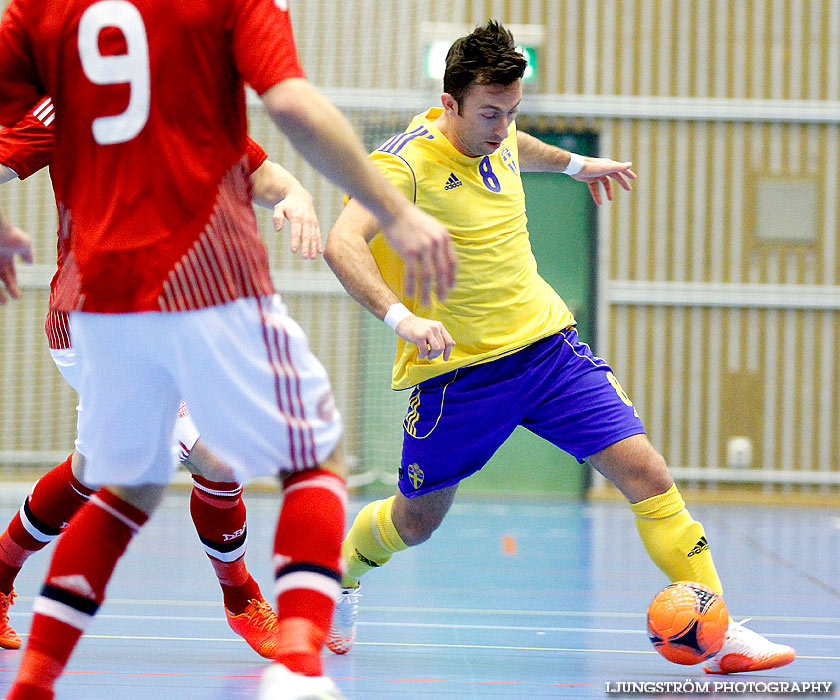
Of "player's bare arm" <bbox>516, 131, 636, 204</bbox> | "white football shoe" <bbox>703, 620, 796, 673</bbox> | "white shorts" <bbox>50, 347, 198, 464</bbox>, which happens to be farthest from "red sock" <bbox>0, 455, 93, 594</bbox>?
"white football shoe" <bbox>703, 620, 796, 673</bbox>

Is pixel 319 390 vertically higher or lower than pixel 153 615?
higher

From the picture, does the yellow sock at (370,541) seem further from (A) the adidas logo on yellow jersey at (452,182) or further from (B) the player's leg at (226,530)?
(A) the adidas logo on yellow jersey at (452,182)

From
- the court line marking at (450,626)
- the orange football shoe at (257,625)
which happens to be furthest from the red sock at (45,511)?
the court line marking at (450,626)

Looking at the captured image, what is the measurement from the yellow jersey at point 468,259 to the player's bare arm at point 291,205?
2.25 ft

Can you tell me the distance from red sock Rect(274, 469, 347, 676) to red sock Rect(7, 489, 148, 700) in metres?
0.35

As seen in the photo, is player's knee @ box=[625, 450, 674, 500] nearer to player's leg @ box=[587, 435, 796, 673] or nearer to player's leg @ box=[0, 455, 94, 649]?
player's leg @ box=[587, 435, 796, 673]

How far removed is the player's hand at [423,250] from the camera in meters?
1.71

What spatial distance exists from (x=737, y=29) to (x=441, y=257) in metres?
8.45

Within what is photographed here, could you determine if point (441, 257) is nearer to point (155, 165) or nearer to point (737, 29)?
point (155, 165)

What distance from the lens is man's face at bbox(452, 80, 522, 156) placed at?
3.07 m

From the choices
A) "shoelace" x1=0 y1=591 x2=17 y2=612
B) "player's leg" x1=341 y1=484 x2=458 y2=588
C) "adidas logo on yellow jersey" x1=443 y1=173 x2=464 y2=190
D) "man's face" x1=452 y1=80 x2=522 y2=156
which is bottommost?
"shoelace" x1=0 y1=591 x2=17 y2=612

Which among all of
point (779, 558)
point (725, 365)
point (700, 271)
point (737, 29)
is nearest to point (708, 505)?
point (725, 365)

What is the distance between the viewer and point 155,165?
1769mm

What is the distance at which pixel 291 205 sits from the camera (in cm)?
239
